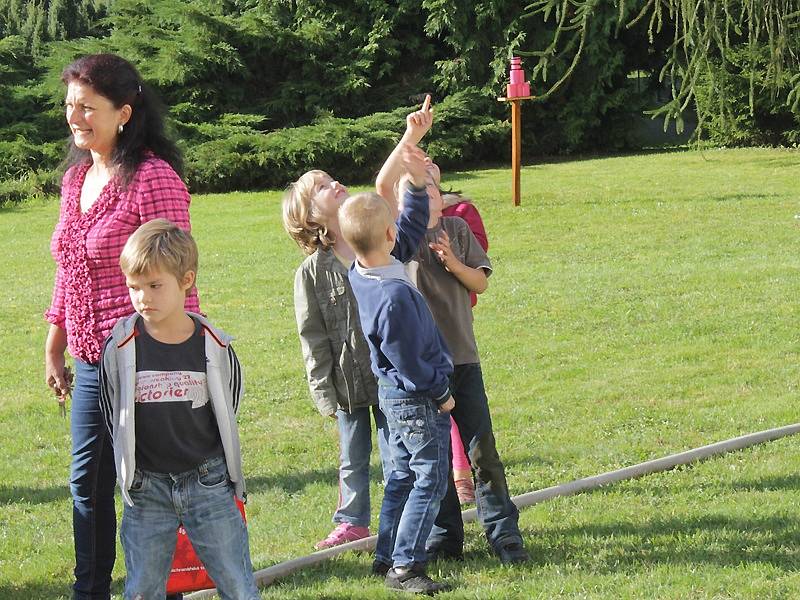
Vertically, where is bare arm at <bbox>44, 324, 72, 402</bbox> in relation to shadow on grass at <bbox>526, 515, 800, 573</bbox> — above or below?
above

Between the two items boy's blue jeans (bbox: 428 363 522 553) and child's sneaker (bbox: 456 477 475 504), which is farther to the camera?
child's sneaker (bbox: 456 477 475 504)

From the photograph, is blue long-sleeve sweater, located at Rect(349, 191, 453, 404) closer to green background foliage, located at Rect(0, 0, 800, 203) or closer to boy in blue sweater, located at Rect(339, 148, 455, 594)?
boy in blue sweater, located at Rect(339, 148, 455, 594)

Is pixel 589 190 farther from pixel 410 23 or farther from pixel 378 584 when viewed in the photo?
pixel 378 584

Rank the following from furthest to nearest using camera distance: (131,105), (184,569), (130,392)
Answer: (131,105)
(184,569)
(130,392)

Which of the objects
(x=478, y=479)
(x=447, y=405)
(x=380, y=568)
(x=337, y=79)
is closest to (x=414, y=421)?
(x=447, y=405)

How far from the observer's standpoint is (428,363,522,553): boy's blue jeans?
4445 millimetres

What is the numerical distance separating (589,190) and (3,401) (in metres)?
12.2

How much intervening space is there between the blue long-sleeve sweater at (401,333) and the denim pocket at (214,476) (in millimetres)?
784

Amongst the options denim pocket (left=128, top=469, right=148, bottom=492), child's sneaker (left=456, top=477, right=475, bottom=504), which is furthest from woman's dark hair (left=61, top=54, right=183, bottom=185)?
child's sneaker (left=456, top=477, right=475, bottom=504)

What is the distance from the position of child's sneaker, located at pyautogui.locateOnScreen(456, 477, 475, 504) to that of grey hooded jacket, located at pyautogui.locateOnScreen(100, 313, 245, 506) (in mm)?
2107

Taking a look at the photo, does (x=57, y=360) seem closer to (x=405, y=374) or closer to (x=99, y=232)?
(x=99, y=232)

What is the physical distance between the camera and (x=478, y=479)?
4457 millimetres

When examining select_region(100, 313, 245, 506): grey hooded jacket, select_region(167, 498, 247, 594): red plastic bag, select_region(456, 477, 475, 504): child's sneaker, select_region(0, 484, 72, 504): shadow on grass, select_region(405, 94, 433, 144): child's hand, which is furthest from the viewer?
select_region(0, 484, 72, 504): shadow on grass

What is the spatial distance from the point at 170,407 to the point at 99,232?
0.73 meters
